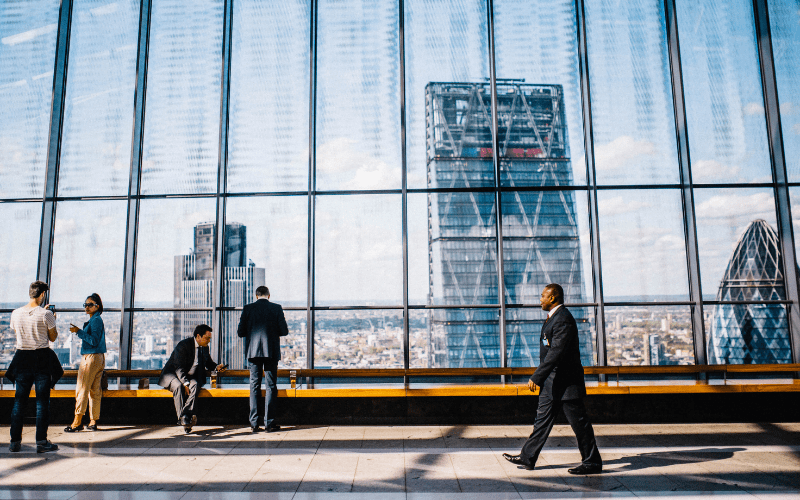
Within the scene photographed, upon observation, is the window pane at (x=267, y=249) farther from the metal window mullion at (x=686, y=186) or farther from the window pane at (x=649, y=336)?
the metal window mullion at (x=686, y=186)

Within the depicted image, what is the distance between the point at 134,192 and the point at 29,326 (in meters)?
2.87

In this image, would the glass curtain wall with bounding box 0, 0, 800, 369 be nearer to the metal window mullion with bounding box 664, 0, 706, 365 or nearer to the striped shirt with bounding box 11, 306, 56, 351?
the metal window mullion with bounding box 664, 0, 706, 365

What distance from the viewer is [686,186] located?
6547mm

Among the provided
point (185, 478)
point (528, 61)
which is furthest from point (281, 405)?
point (528, 61)

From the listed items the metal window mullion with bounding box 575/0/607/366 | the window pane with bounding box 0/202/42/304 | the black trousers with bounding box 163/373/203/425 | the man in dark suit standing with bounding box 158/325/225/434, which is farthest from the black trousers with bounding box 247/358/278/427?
the metal window mullion with bounding box 575/0/607/366

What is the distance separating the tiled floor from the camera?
330cm

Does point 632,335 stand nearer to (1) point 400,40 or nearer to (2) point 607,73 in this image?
(2) point 607,73

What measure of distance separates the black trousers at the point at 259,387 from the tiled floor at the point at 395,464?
0.64ft

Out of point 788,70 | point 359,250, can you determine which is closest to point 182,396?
point 359,250

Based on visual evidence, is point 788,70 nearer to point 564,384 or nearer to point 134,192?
point 564,384

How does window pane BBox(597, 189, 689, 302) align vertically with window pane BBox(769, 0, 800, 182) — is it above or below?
below

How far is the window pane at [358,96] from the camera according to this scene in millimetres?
6672

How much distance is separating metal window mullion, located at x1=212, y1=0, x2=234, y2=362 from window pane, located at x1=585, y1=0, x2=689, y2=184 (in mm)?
5173

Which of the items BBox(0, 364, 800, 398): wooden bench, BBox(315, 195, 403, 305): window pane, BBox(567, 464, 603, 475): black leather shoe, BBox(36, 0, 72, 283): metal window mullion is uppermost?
BBox(36, 0, 72, 283): metal window mullion
